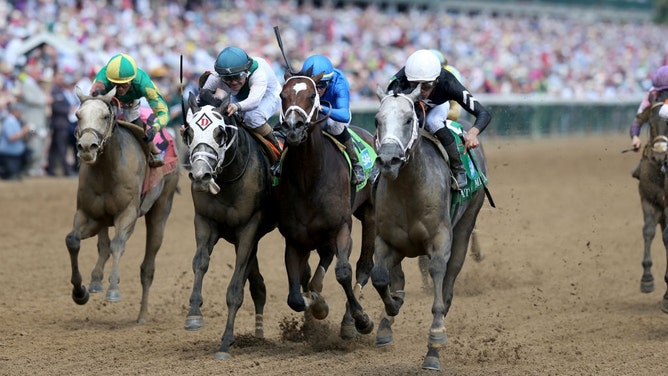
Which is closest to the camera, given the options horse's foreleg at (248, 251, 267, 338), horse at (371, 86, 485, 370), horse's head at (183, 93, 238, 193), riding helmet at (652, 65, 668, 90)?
horse at (371, 86, 485, 370)

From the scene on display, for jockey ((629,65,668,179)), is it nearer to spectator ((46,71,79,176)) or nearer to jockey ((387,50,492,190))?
jockey ((387,50,492,190))

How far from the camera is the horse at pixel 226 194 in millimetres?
7117

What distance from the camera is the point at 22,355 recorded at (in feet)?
24.6

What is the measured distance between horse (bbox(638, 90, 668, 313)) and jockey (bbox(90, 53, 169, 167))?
4.08m

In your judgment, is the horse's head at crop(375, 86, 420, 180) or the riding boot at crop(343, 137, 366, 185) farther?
the riding boot at crop(343, 137, 366, 185)

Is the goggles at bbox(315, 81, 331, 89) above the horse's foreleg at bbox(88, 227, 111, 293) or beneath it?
above

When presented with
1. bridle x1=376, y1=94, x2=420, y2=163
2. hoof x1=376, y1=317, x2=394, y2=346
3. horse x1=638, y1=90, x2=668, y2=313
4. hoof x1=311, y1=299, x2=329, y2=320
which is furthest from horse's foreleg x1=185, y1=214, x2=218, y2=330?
horse x1=638, y1=90, x2=668, y2=313

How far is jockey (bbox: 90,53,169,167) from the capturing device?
856cm

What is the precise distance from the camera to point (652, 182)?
33.4 ft

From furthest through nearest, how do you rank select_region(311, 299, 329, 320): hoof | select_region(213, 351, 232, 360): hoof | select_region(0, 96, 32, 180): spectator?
select_region(0, 96, 32, 180): spectator, select_region(311, 299, 329, 320): hoof, select_region(213, 351, 232, 360): hoof

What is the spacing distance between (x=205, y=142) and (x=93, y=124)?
1.39 metres

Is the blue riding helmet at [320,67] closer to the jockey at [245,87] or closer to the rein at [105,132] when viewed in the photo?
the jockey at [245,87]

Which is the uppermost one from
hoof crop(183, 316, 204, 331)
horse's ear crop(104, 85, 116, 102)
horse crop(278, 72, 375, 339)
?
horse's ear crop(104, 85, 116, 102)

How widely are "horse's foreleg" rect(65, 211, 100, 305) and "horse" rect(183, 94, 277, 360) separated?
126 centimetres
